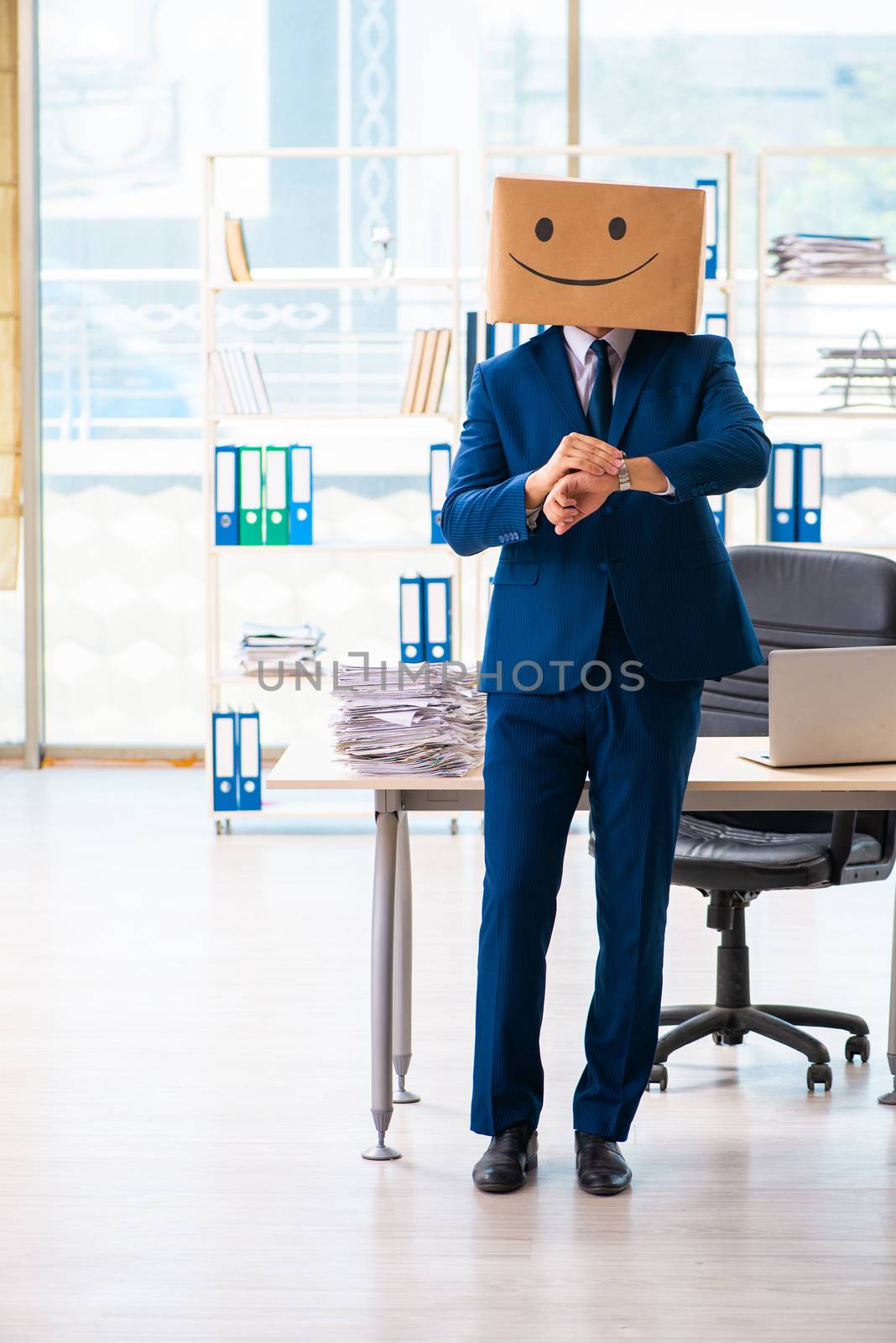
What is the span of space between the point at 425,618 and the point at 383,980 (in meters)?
2.50

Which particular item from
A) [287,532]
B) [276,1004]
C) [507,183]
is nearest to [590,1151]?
[276,1004]

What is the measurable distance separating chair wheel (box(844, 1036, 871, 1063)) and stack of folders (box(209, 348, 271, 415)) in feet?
9.64

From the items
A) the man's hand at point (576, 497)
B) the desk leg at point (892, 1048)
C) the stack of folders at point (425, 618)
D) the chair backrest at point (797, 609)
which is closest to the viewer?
the man's hand at point (576, 497)

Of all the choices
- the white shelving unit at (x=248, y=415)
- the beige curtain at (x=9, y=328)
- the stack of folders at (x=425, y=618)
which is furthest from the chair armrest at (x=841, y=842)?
the beige curtain at (x=9, y=328)

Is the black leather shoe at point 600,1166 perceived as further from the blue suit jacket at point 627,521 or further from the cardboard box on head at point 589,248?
the cardboard box on head at point 589,248

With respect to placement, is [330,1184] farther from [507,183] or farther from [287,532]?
[287,532]

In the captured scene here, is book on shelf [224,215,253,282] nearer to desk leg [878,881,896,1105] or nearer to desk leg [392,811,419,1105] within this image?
desk leg [392,811,419,1105]

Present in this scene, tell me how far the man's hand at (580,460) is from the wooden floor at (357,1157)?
1.07 m

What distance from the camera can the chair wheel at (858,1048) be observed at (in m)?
2.84

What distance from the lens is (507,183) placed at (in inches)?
83.1

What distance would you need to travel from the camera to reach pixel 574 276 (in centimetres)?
213

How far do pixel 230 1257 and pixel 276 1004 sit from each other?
1.11 metres

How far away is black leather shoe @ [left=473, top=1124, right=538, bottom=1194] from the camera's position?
2.23m

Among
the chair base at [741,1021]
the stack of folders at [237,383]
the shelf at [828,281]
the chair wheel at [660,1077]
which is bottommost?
the chair wheel at [660,1077]
